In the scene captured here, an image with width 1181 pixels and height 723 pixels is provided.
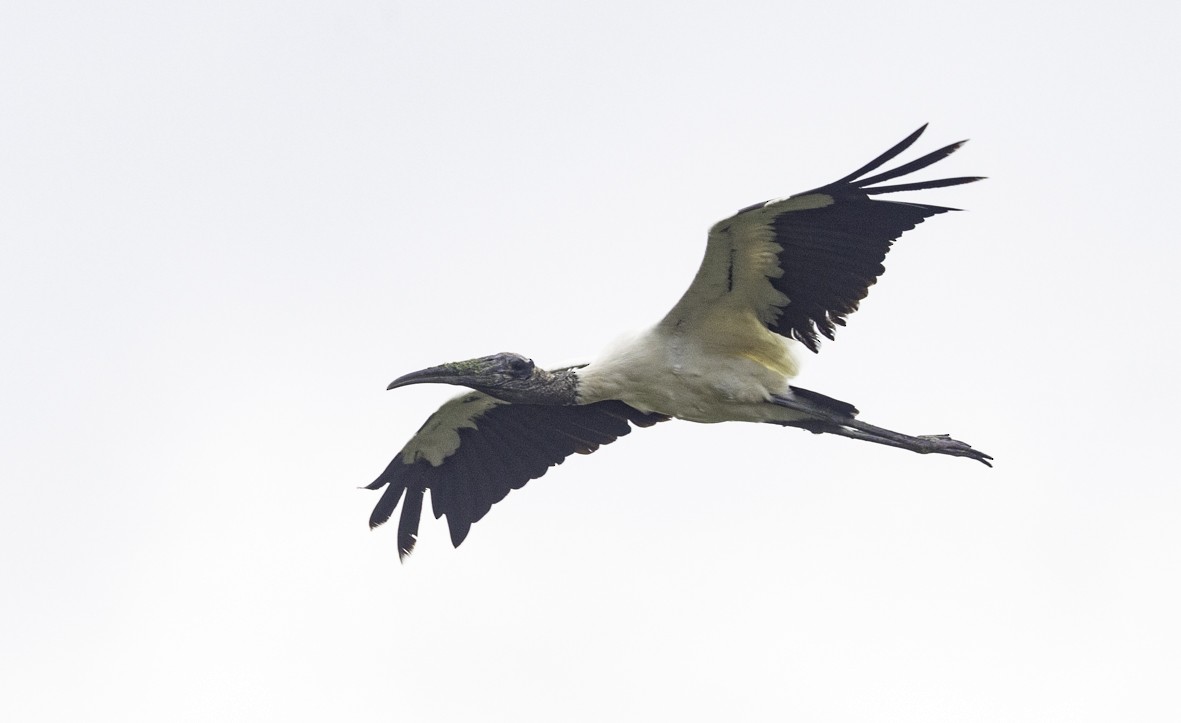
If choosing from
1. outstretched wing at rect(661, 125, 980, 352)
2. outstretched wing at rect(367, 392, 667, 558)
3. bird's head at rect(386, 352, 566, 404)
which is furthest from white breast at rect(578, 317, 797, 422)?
outstretched wing at rect(367, 392, 667, 558)

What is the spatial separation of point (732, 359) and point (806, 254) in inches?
39.1

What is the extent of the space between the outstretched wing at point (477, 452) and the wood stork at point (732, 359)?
0.01 metres

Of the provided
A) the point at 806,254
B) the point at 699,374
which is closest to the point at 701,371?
the point at 699,374

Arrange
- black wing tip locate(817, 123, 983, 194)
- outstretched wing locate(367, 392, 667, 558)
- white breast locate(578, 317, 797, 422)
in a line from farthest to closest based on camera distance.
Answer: outstretched wing locate(367, 392, 667, 558) < white breast locate(578, 317, 797, 422) < black wing tip locate(817, 123, 983, 194)

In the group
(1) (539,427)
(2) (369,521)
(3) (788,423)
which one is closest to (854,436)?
(3) (788,423)

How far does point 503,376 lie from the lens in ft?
40.4

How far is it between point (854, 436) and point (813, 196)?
7.12 feet

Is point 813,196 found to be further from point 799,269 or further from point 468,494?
point 468,494

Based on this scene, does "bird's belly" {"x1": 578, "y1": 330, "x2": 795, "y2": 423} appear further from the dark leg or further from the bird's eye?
the bird's eye

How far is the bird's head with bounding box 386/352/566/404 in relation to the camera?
12297mm

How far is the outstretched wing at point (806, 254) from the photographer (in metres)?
10.9

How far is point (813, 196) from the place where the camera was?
35.9 ft

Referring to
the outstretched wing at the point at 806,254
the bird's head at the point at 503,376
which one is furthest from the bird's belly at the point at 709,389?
the bird's head at the point at 503,376

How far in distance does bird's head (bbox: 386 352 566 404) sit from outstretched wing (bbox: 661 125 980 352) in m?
1.08
